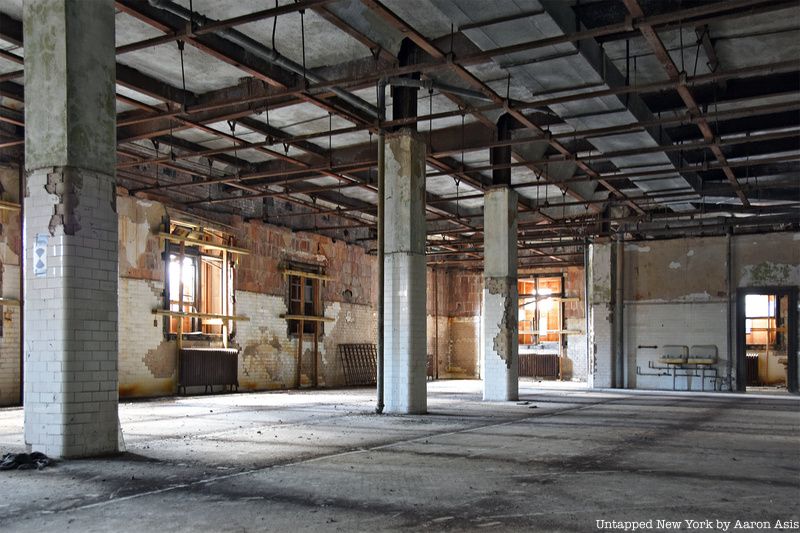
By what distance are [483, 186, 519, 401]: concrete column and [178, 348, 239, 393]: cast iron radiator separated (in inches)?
277

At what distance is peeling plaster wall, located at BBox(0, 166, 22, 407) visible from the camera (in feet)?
47.3

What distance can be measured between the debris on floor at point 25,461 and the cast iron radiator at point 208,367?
1120 cm

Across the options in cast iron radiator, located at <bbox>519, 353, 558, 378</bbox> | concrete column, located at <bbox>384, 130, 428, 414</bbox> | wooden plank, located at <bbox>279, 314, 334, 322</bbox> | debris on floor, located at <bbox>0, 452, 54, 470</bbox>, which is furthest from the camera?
cast iron radiator, located at <bbox>519, 353, 558, 378</bbox>

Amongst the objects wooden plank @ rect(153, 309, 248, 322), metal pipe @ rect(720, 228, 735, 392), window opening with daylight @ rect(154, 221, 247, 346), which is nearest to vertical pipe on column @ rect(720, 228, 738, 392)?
metal pipe @ rect(720, 228, 735, 392)

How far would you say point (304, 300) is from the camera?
909 inches

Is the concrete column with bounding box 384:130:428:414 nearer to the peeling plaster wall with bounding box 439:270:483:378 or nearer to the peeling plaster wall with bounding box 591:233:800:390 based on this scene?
the peeling plaster wall with bounding box 591:233:800:390

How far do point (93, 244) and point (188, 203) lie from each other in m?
11.0

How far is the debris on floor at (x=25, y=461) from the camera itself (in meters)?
6.66

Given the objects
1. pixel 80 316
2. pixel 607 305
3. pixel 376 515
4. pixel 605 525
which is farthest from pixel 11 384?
pixel 607 305

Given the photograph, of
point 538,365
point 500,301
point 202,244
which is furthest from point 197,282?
point 538,365

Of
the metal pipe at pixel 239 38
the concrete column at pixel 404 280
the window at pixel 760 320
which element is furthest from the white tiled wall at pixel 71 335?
the window at pixel 760 320

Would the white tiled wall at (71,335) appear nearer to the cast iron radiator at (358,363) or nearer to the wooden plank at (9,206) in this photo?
the wooden plank at (9,206)

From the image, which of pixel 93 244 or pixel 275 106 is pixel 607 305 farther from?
pixel 93 244

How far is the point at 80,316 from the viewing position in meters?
7.38
